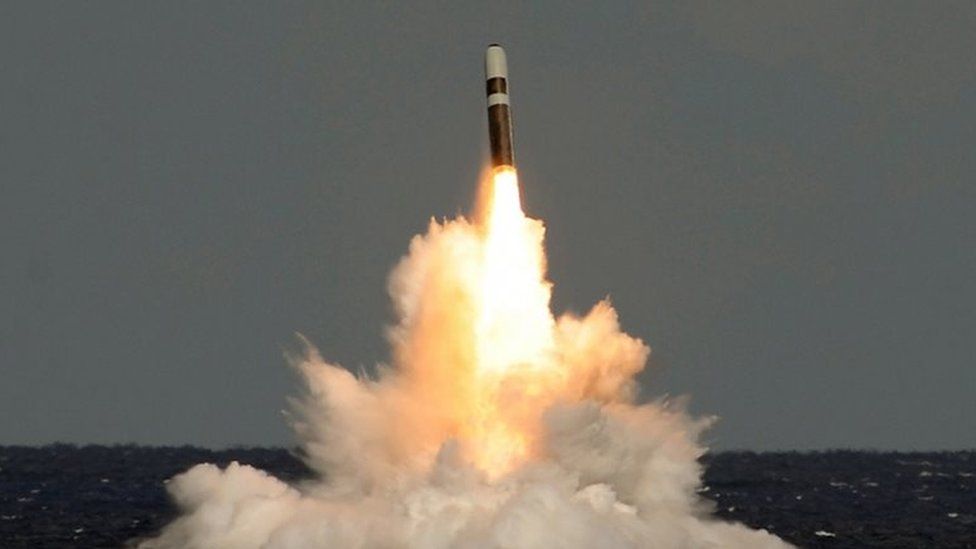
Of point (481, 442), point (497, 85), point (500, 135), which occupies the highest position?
point (497, 85)

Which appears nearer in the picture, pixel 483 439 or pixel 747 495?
pixel 483 439

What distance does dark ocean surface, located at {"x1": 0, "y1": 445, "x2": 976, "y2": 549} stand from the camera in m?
83.2

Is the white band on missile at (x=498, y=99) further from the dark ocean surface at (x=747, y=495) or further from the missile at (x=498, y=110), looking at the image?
the dark ocean surface at (x=747, y=495)

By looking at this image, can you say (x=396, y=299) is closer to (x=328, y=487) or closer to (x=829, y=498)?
(x=328, y=487)

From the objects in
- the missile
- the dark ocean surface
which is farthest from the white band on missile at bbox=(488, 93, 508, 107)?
the dark ocean surface

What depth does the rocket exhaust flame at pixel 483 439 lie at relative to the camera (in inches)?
2482

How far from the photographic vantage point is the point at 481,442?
65.3 meters

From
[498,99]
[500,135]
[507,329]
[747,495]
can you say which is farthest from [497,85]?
[747,495]

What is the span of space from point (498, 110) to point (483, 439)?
7.75 m

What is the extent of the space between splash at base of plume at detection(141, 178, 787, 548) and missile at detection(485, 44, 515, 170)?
986mm

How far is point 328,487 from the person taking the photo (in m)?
69.2

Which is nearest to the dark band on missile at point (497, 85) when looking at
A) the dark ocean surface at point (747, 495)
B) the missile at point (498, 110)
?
the missile at point (498, 110)


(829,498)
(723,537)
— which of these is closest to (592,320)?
(723,537)

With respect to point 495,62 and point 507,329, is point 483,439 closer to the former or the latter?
point 507,329
